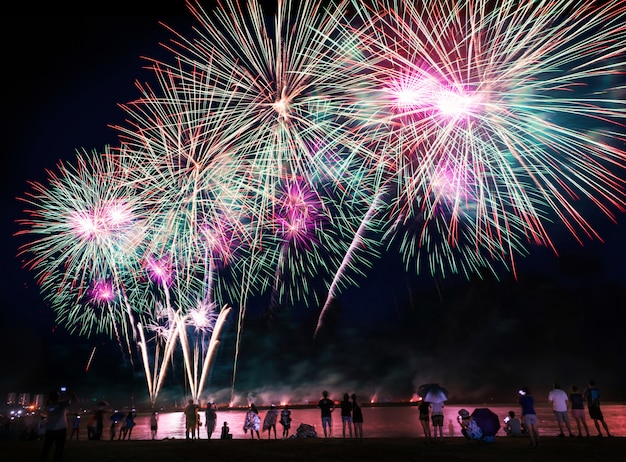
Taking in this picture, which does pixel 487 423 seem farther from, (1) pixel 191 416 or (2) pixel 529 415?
(1) pixel 191 416

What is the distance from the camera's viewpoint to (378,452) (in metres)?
12.5

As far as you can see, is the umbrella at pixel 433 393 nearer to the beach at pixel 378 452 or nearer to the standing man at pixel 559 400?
the beach at pixel 378 452

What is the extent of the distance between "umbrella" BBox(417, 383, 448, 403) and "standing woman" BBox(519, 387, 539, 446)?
2466 millimetres

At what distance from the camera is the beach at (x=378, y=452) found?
37.3 feet

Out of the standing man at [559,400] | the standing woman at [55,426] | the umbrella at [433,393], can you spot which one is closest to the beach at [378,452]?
the standing man at [559,400]

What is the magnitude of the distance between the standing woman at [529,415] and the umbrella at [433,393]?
2.47 m

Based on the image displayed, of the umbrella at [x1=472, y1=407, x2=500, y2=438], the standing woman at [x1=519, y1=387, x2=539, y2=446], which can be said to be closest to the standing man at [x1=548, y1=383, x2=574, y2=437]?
the standing woman at [x1=519, y1=387, x2=539, y2=446]

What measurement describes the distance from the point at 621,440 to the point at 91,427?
74.9ft

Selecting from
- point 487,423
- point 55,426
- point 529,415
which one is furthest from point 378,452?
point 55,426

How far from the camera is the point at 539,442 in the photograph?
46.8 feet

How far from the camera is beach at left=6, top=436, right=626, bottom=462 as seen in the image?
11367 mm

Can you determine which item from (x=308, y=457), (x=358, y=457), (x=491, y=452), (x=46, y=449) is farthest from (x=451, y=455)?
(x=46, y=449)

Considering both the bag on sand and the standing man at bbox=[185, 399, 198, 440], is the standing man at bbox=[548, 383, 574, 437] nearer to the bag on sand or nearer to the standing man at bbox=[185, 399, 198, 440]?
the bag on sand

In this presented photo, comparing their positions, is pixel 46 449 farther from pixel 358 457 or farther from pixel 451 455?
pixel 451 455
